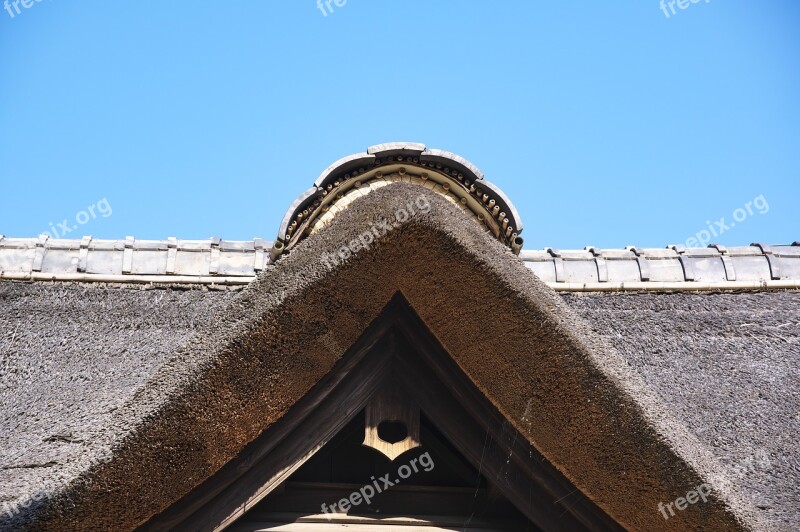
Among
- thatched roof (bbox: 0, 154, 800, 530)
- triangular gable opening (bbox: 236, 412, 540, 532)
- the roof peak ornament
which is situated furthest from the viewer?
→ the roof peak ornament

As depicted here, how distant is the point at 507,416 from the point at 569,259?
308 cm

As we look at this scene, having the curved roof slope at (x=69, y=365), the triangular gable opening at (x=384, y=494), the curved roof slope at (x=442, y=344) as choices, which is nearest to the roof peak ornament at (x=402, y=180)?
the curved roof slope at (x=69, y=365)


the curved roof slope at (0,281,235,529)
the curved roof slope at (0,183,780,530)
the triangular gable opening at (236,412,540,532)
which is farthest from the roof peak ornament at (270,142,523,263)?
the curved roof slope at (0,183,780,530)

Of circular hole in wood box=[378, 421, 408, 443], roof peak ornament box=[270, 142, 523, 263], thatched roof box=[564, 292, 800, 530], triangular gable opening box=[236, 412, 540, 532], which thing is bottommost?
triangular gable opening box=[236, 412, 540, 532]

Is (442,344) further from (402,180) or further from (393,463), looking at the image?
(402,180)

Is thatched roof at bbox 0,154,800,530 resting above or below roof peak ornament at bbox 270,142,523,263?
below

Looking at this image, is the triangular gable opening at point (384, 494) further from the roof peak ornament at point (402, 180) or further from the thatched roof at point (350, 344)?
the roof peak ornament at point (402, 180)

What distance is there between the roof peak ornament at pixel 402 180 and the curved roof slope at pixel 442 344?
4.65 feet

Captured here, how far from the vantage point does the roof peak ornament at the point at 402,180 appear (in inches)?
167

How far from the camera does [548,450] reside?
273 cm

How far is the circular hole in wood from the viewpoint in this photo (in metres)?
3.11

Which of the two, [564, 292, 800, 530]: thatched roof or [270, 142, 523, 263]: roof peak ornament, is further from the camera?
[270, 142, 523, 263]: roof peak ornament

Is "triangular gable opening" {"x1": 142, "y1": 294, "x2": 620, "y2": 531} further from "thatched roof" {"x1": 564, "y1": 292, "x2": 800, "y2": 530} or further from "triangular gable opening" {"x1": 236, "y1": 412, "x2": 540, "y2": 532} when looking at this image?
"thatched roof" {"x1": 564, "y1": 292, "x2": 800, "y2": 530}

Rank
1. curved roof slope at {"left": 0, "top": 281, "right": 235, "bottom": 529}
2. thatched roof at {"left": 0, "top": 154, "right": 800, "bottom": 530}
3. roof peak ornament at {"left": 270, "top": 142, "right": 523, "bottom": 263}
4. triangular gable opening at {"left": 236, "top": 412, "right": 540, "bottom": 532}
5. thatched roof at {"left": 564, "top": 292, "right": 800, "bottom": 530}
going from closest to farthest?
thatched roof at {"left": 0, "top": 154, "right": 800, "bottom": 530} < curved roof slope at {"left": 0, "top": 281, "right": 235, "bottom": 529} < triangular gable opening at {"left": 236, "top": 412, "right": 540, "bottom": 532} < thatched roof at {"left": 564, "top": 292, "right": 800, "bottom": 530} < roof peak ornament at {"left": 270, "top": 142, "right": 523, "bottom": 263}
